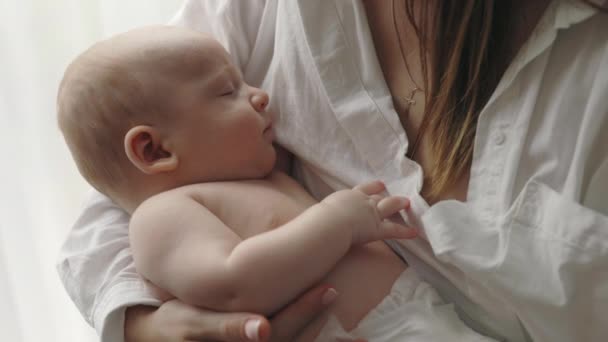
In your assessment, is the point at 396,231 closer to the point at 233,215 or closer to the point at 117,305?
the point at 233,215

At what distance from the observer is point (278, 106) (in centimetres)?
97

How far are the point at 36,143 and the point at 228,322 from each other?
858 mm

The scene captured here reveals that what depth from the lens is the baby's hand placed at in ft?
2.68

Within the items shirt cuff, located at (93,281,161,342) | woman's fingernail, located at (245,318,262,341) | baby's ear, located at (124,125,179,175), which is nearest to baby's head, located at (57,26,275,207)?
baby's ear, located at (124,125,179,175)

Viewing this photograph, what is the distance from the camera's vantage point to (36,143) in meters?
1.42

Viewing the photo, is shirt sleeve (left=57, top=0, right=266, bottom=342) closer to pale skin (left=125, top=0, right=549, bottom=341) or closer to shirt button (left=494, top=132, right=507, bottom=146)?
pale skin (left=125, top=0, right=549, bottom=341)

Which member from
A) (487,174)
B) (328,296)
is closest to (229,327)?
(328,296)

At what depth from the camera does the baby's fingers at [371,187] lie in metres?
0.86

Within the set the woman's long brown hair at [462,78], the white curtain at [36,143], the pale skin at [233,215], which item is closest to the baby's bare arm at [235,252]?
the pale skin at [233,215]

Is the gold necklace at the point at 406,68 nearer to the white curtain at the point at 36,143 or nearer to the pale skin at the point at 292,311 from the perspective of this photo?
the pale skin at the point at 292,311

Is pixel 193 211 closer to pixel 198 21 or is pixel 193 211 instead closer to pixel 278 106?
pixel 278 106

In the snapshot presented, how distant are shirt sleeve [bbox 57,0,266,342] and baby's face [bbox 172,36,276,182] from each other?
109mm

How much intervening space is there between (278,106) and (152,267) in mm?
309

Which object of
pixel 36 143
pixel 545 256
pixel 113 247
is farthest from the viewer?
pixel 36 143
